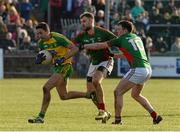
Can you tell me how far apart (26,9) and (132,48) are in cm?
2079

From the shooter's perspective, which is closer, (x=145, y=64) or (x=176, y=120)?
(x=145, y=64)

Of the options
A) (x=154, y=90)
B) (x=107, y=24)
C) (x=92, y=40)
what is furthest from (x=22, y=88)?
(x=92, y=40)

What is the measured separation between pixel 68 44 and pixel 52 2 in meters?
18.8

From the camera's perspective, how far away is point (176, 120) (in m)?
17.1

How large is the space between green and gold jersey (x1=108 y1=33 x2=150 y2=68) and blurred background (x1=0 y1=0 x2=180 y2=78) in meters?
18.5

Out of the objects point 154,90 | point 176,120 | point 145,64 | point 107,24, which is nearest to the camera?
point 145,64

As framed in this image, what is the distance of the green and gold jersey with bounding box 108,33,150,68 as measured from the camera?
51.6 feet

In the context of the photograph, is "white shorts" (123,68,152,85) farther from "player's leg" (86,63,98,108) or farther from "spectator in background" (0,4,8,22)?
"spectator in background" (0,4,8,22)

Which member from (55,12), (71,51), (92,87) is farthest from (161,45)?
(71,51)

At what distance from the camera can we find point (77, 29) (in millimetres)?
35094

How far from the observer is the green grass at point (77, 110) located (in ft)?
49.5

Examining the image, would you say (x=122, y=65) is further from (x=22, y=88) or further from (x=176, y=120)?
(x=176, y=120)

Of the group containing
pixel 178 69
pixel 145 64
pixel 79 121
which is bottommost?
pixel 178 69

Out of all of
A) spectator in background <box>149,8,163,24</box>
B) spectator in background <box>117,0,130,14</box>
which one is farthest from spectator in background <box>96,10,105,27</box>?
spectator in background <box>149,8,163,24</box>
